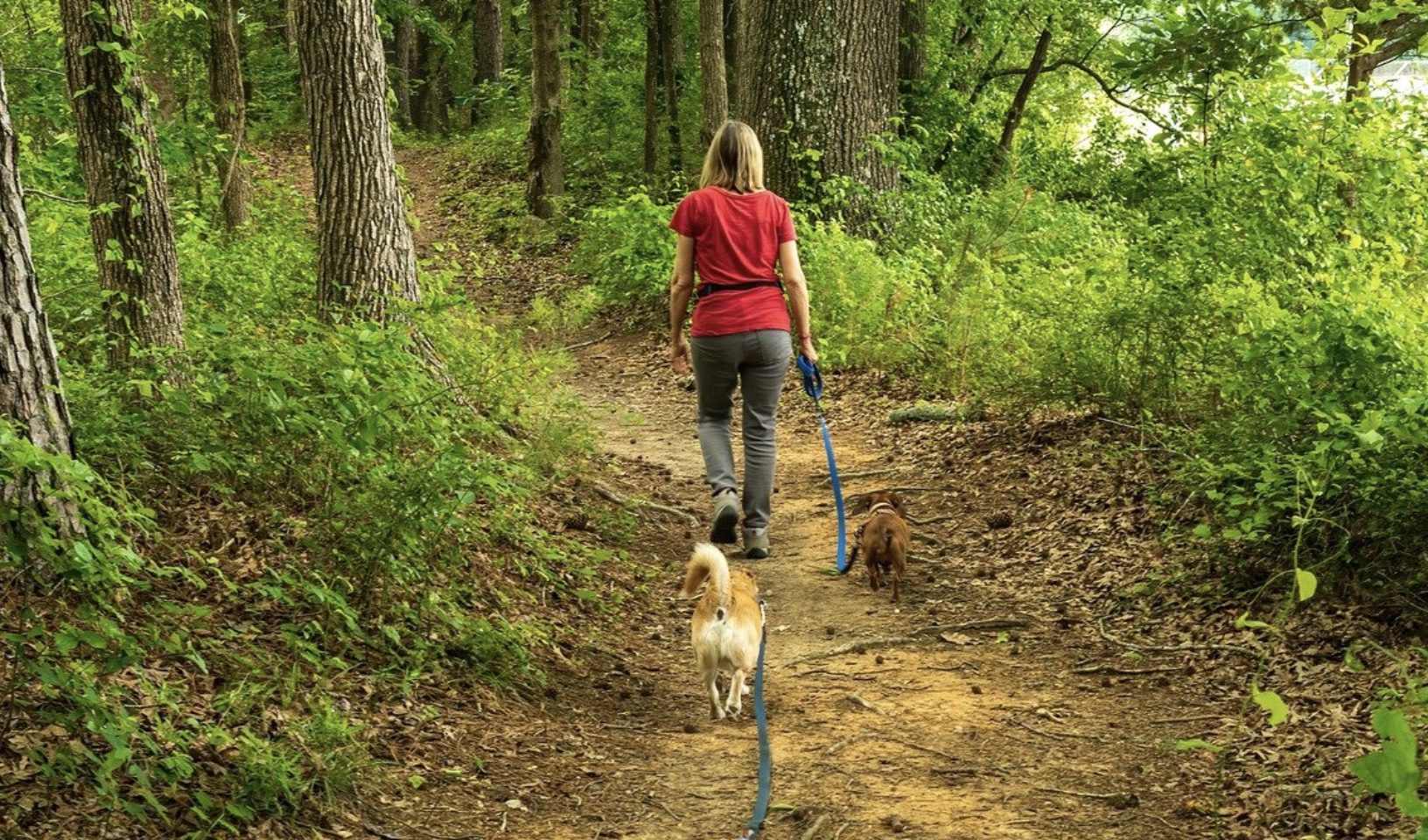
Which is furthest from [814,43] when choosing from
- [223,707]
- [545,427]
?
[223,707]

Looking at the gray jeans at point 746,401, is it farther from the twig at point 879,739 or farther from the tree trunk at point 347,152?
the tree trunk at point 347,152

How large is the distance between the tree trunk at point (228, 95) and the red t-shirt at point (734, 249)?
914 cm

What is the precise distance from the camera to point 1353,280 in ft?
Answer: 19.4

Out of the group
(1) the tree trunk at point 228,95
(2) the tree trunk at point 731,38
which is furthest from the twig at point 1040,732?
(2) the tree trunk at point 731,38

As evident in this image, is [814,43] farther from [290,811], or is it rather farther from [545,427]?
[290,811]

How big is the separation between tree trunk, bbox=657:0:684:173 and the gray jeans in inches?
545

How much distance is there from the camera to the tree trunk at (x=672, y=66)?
67.8ft

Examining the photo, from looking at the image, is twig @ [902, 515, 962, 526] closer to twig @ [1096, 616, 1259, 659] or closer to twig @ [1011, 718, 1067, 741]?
twig @ [1096, 616, 1259, 659]

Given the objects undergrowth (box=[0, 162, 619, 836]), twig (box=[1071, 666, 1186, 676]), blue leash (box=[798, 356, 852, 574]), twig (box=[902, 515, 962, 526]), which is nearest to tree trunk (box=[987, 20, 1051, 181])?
twig (box=[902, 515, 962, 526])

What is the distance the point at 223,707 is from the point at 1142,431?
5.68 m

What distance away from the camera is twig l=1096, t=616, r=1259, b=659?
533 cm

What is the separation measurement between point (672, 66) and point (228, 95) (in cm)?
883

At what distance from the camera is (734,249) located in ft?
22.4

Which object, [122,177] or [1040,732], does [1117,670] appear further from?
[122,177]
